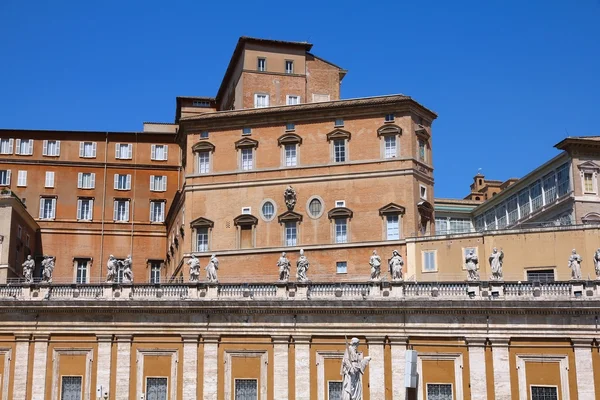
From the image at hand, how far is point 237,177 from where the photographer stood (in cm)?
7444

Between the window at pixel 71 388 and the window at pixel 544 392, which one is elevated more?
the window at pixel 71 388

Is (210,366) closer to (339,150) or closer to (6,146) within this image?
(339,150)

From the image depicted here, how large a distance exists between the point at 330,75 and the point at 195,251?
18.9 metres

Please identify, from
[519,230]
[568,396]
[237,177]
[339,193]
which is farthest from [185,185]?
[568,396]

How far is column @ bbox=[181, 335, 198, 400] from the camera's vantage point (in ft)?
176

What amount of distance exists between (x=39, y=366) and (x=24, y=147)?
117 ft

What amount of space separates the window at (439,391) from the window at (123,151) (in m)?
42.8

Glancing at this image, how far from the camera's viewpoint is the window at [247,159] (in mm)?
74688

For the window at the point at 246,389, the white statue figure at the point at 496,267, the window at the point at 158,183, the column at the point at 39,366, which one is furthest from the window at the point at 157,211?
the white statue figure at the point at 496,267

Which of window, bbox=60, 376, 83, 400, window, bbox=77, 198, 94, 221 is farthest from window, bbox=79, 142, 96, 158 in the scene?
window, bbox=60, 376, 83, 400

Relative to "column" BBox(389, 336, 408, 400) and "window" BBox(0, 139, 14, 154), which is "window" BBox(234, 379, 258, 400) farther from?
"window" BBox(0, 139, 14, 154)

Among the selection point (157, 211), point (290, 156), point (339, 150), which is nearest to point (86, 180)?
point (157, 211)

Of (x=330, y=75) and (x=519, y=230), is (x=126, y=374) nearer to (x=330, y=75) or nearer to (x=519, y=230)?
(x=519, y=230)

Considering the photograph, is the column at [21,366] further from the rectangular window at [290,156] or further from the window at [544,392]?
the window at [544,392]
